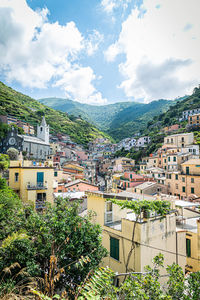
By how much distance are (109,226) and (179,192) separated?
83.3 feet

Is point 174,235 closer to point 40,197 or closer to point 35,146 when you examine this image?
point 40,197

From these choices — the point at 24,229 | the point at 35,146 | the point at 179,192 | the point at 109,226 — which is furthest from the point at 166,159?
Result: the point at 35,146

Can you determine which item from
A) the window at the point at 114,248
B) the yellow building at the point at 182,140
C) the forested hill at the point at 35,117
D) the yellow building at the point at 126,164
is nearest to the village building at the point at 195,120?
the yellow building at the point at 182,140

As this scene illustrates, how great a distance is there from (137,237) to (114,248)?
1.84 meters

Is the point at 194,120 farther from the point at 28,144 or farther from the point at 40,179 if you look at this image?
the point at 40,179

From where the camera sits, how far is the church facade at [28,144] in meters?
49.8

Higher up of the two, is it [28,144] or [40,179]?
[28,144]

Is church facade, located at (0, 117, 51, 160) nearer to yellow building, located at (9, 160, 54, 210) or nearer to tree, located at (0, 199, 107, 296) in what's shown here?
yellow building, located at (9, 160, 54, 210)

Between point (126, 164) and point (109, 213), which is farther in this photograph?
point (126, 164)

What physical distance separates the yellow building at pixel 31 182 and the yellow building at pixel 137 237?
9.83 metres

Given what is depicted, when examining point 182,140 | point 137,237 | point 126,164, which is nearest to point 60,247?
point 137,237

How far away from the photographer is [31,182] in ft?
56.7

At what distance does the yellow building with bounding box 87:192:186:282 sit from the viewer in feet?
23.3

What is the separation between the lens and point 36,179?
17.5 m
